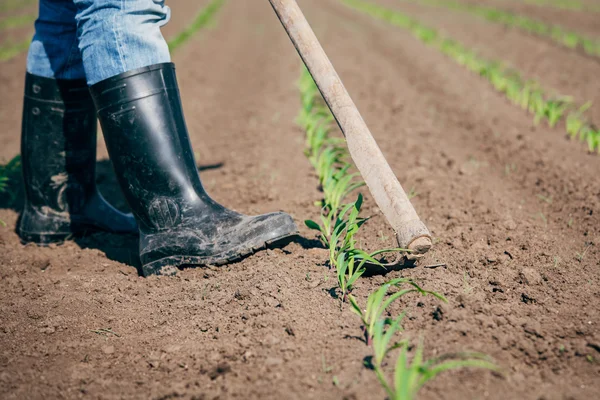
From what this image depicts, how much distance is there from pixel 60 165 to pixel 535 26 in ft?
31.4

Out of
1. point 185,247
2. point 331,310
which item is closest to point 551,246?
point 331,310

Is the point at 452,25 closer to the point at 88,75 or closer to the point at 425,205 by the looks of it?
the point at 425,205

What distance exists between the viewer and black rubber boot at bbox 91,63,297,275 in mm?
1710

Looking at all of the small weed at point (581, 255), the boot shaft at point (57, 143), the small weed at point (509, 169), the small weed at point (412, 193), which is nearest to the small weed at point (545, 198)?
the small weed at point (509, 169)

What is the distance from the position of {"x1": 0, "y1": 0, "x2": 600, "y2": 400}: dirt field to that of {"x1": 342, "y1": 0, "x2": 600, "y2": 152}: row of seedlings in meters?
0.14

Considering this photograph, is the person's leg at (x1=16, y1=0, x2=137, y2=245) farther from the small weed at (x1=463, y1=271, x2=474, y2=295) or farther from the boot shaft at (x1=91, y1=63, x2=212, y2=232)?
the small weed at (x1=463, y1=271, x2=474, y2=295)

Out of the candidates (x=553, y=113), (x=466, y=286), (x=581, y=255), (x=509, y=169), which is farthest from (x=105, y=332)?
(x=553, y=113)

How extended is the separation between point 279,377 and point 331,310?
0.34m

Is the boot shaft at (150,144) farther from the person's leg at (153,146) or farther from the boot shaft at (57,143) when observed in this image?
the boot shaft at (57,143)

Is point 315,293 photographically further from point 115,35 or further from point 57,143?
point 57,143

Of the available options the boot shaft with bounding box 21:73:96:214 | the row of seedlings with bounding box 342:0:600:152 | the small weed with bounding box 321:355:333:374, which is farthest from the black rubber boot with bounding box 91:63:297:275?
the row of seedlings with bounding box 342:0:600:152

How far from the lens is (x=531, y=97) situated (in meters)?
4.08

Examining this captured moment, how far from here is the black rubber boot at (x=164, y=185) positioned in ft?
5.61

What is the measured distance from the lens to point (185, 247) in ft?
5.97
